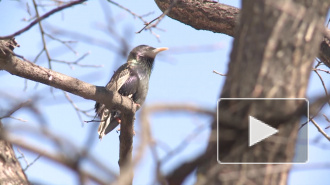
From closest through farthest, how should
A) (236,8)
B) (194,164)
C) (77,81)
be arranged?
(194,164), (77,81), (236,8)

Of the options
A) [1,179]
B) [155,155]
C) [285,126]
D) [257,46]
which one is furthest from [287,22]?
[1,179]

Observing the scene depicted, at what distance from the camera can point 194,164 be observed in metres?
2.07

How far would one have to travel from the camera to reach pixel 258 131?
2053 mm

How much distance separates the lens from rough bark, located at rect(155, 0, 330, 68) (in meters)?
5.21

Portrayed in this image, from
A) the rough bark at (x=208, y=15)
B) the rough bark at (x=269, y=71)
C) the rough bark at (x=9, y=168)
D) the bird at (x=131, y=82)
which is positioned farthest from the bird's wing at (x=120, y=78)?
the rough bark at (x=269, y=71)

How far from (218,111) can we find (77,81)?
2220 millimetres

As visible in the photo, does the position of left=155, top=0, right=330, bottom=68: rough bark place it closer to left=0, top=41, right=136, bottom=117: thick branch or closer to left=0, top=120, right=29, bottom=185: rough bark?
left=0, top=41, right=136, bottom=117: thick branch

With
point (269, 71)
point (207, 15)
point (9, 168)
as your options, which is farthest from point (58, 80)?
point (269, 71)

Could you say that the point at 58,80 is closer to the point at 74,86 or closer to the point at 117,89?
the point at 74,86

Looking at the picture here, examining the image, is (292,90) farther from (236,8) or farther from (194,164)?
(236,8)
